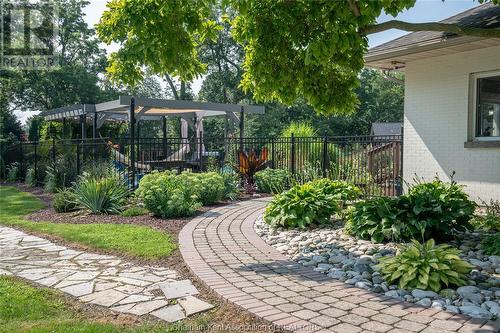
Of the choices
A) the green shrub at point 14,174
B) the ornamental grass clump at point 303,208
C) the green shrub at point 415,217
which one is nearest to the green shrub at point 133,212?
the ornamental grass clump at point 303,208

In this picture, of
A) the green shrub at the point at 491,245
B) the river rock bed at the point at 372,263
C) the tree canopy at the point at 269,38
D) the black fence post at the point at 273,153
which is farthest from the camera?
the black fence post at the point at 273,153

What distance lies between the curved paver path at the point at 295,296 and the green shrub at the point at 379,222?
1271 mm

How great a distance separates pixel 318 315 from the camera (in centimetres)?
319

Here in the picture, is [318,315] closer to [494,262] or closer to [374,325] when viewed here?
[374,325]

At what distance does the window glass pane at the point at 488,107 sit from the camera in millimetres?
7625

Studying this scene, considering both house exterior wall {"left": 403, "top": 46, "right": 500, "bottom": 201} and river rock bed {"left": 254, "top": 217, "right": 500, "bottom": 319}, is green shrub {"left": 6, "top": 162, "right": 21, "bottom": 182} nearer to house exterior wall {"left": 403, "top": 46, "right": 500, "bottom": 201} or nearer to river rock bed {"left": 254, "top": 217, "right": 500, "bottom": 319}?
river rock bed {"left": 254, "top": 217, "right": 500, "bottom": 319}

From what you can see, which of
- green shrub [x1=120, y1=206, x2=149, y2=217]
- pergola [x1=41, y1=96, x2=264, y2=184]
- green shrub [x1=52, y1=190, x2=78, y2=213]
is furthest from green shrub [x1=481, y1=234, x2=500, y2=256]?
pergola [x1=41, y1=96, x2=264, y2=184]

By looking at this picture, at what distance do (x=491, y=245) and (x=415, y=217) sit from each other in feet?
2.88

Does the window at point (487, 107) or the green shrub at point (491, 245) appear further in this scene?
the window at point (487, 107)

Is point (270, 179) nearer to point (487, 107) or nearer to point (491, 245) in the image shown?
point (487, 107)

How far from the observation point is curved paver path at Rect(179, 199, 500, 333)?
3.02 metres

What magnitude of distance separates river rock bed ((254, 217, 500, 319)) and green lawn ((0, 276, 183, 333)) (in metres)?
2.03

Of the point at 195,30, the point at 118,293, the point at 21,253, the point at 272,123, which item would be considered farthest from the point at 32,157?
the point at 272,123

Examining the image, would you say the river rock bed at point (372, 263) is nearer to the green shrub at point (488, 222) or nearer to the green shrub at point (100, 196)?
the green shrub at point (488, 222)
